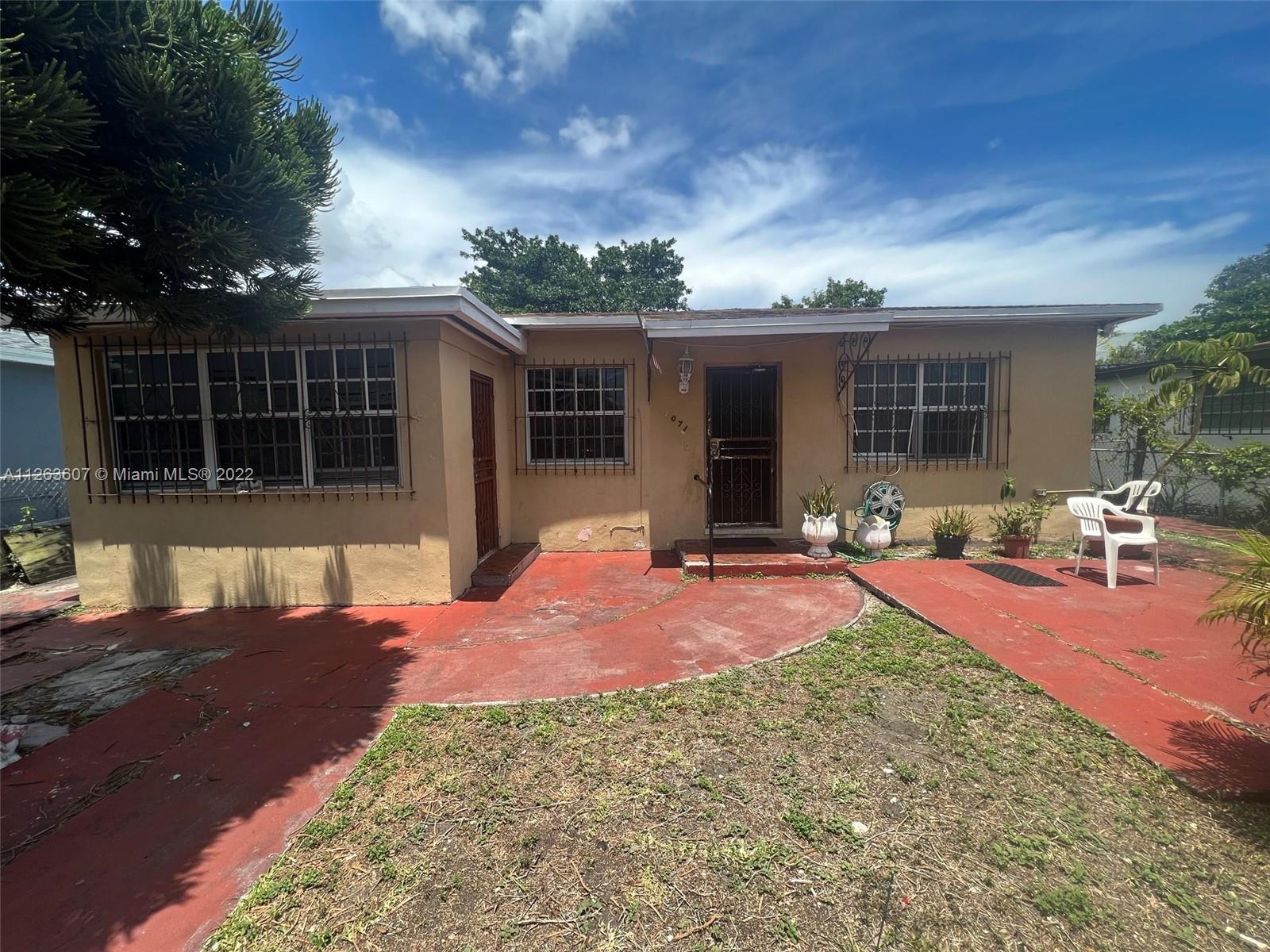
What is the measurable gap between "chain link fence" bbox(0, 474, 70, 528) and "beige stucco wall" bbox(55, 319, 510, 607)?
2.95m

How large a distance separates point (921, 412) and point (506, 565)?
19.4 ft

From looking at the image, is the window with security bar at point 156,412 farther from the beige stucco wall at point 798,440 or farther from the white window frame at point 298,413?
the beige stucco wall at point 798,440

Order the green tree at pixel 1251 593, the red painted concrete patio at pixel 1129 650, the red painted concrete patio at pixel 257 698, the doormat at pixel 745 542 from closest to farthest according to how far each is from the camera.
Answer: the red painted concrete patio at pixel 257 698
the green tree at pixel 1251 593
the red painted concrete patio at pixel 1129 650
the doormat at pixel 745 542

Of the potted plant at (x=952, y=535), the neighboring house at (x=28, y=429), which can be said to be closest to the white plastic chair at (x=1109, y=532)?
the potted plant at (x=952, y=535)

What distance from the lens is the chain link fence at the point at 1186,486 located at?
27.2ft

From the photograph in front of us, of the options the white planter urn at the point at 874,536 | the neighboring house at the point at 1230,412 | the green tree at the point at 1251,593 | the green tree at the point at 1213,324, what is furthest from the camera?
the green tree at the point at 1213,324

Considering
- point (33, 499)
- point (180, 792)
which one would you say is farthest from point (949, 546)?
point (33, 499)

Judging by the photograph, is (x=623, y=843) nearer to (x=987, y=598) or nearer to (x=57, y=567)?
(x=987, y=598)

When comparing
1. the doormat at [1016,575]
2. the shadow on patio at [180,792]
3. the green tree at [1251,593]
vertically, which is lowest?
the shadow on patio at [180,792]

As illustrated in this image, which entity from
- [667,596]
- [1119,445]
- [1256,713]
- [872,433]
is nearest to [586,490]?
[667,596]

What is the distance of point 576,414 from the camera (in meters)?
7.27

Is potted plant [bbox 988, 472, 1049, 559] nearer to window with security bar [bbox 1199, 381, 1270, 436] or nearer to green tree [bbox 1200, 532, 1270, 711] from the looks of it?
green tree [bbox 1200, 532, 1270, 711]

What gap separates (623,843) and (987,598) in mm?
4455

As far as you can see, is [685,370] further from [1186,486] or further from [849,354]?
[1186,486]
